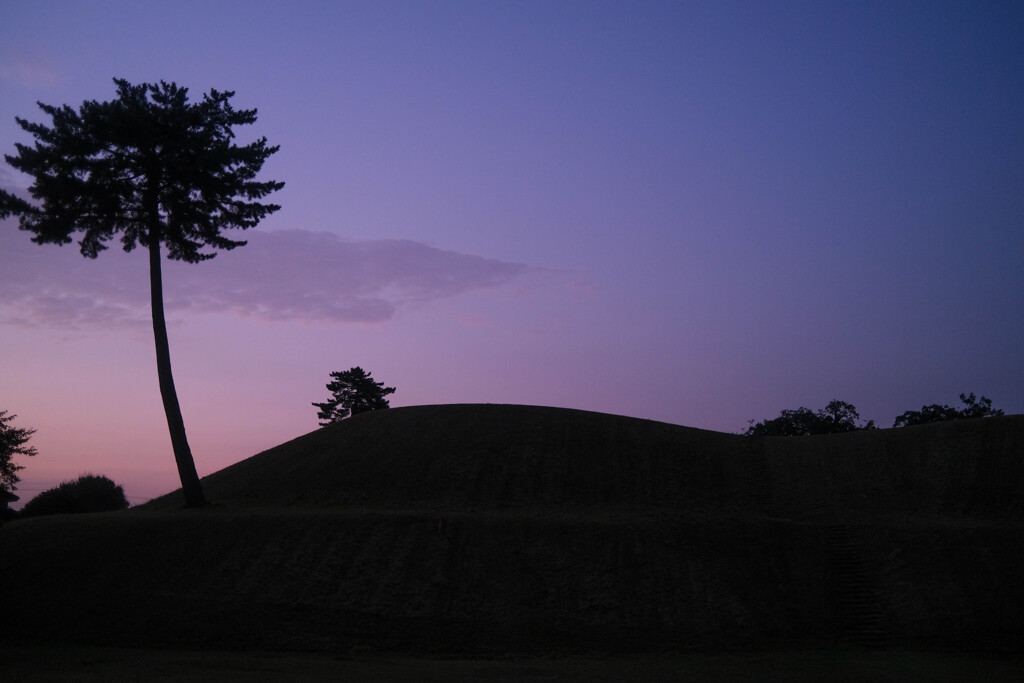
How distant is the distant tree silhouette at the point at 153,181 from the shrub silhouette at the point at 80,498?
1502cm

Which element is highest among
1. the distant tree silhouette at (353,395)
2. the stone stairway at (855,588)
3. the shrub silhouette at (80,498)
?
the distant tree silhouette at (353,395)

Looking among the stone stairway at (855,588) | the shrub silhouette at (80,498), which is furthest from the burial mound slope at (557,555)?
the shrub silhouette at (80,498)

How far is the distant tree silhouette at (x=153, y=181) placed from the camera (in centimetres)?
3662

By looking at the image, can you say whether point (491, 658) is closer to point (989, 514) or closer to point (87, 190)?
point (989, 514)

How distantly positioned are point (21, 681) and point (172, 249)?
2627cm

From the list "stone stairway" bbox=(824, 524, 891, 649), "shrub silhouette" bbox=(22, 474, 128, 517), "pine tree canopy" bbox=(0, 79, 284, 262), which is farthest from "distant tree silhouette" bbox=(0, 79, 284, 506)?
"stone stairway" bbox=(824, 524, 891, 649)

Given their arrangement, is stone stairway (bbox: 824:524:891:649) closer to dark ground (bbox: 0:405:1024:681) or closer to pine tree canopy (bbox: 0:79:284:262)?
Answer: dark ground (bbox: 0:405:1024:681)

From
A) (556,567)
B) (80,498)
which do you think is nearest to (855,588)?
(556,567)

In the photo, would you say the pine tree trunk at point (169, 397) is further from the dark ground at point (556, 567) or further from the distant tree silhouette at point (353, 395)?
the distant tree silhouette at point (353, 395)

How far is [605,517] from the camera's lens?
3462 centimetres

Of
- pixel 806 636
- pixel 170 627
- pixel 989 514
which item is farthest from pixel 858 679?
pixel 170 627

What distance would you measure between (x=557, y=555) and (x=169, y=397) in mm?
20789

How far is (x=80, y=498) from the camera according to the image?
50250 millimetres

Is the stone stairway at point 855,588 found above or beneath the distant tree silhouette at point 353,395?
beneath
